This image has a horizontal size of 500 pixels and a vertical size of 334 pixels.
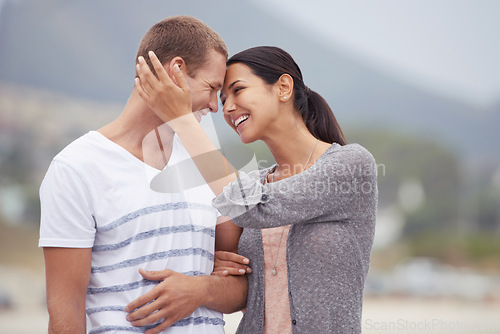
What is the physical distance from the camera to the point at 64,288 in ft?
3.50

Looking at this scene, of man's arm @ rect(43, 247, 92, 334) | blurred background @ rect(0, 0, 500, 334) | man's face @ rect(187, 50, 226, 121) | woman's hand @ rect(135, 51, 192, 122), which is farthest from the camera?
blurred background @ rect(0, 0, 500, 334)

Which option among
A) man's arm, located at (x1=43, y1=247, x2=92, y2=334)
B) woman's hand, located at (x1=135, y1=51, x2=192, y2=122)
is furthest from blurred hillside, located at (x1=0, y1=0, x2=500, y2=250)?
man's arm, located at (x1=43, y1=247, x2=92, y2=334)

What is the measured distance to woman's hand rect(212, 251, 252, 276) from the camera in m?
1.32

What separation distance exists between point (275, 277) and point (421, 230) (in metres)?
8.17

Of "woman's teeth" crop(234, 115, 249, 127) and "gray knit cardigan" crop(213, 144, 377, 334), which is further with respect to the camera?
"woman's teeth" crop(234, 115, 249, 127)

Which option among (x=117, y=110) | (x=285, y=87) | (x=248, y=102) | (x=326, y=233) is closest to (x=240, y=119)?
(x=248, y=102)

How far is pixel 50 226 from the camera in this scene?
107cm

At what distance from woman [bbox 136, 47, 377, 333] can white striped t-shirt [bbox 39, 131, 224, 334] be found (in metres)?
0.12

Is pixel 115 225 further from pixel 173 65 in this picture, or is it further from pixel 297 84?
pixel 297 84

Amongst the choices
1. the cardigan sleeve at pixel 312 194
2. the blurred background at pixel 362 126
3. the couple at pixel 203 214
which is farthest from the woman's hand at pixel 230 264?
the blurred background at pixel 362 126

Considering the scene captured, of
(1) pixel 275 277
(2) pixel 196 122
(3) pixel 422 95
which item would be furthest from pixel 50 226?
(3) pixel 422 95

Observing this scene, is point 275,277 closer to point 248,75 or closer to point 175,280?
point 175,280

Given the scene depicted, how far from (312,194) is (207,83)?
372 millimetres

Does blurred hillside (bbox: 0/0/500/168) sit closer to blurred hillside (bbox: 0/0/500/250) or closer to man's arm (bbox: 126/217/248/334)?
blurred hillside (bbox: 0/0/500/250)
